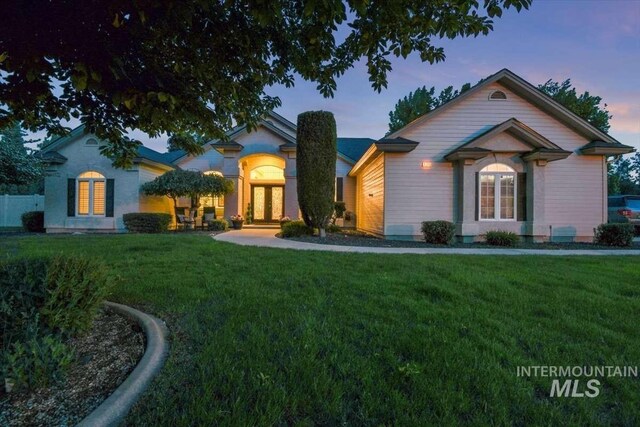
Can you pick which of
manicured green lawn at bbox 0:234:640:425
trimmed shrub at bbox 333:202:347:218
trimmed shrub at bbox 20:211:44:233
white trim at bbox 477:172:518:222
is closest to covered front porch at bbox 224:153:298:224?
trimmed shrub at bbox 333:202:347:218

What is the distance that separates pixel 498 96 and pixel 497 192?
145 inches

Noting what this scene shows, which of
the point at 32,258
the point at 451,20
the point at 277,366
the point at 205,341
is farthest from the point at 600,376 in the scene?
the point at 32,258

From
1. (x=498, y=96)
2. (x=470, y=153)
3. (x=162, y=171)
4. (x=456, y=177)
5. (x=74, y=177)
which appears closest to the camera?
(x=470, y=153)

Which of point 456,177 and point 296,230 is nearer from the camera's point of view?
point 456,177

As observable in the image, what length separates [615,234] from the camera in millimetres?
10211

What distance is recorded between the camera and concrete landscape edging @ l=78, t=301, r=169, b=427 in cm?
172

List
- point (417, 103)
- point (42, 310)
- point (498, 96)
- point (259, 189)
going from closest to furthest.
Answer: point (42, 310), point (498, 96), point (259, 189), point (417, 103)

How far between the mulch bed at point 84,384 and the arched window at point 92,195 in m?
14.3

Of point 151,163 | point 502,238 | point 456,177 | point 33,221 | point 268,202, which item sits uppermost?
point 151,163

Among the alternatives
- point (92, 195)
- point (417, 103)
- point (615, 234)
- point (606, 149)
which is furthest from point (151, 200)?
point (417, 103)

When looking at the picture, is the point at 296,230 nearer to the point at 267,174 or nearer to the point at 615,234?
the point at 267,174

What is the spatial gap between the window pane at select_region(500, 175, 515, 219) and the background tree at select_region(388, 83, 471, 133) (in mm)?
17922

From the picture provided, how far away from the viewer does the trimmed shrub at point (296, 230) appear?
12.1 metres

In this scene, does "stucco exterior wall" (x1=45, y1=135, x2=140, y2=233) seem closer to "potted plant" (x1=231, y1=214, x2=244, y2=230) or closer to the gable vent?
"potted plant" (x1=231, y1=214, x2=244, y2=230)
